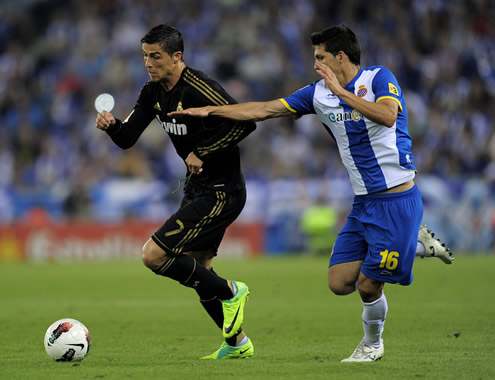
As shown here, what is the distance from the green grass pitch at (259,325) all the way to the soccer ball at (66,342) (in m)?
0.09

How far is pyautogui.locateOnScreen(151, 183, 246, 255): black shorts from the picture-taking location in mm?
6668

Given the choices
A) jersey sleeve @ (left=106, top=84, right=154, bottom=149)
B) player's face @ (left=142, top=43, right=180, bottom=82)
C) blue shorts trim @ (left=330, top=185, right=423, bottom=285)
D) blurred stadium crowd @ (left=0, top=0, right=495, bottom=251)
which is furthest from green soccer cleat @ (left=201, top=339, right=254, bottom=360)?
blurred stadium crowd @ (left=0, top=0, right=495, bottom=251)

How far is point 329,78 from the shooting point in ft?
20.7

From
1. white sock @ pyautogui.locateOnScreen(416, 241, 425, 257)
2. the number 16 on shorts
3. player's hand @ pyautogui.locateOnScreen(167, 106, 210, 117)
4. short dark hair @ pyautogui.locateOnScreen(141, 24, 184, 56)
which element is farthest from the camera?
white sock @ pyautogui.locateOnScreen(416, 241, 425, 257)

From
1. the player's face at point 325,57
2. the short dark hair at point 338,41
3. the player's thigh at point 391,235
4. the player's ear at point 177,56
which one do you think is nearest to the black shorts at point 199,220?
the player's ear at point 177,56

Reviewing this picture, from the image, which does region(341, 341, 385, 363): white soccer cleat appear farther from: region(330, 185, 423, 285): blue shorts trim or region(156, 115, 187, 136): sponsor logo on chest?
region(156, 115, 187, 136): sponsor logo on chest

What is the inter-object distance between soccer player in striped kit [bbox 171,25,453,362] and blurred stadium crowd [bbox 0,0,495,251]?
13.6 meters

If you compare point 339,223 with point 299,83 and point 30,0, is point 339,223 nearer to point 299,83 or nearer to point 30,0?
point 299,83

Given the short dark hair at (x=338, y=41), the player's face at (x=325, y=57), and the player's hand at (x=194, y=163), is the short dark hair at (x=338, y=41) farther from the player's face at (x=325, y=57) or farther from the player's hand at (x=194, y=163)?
the player's hand at (x=194, y=163)

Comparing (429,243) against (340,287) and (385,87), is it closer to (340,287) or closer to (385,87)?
(340,287)

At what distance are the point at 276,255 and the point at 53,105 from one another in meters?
7.10

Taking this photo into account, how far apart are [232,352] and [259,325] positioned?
2491mm

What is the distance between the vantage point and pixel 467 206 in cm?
2030

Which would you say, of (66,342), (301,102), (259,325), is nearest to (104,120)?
(301,102)
